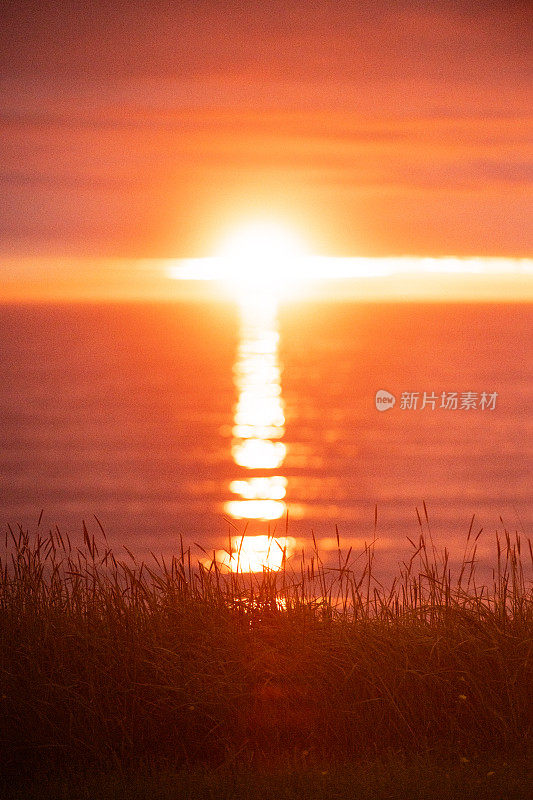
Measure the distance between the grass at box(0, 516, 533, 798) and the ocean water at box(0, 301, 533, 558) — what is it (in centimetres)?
302

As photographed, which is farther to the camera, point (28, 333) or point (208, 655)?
point (28, 333)

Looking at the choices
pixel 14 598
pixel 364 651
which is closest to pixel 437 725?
pixel 364 651

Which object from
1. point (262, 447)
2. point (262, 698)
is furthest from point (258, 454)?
point (262, 698)

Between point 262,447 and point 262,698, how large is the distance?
51.2 metres

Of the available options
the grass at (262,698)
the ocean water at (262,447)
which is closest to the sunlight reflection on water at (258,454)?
the ocean water at (262,447)

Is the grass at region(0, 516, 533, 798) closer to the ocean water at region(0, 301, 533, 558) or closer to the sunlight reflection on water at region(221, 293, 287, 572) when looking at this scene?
the sunlight reflection on water at region(221, 293, 287, 572)

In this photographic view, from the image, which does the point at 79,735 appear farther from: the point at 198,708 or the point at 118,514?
the point at 118,514

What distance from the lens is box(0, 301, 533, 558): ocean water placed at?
3189 cm

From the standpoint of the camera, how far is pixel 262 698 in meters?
5.14

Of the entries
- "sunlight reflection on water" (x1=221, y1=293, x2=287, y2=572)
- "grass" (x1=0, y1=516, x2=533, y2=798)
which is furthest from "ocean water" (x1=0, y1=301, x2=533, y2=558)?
"grass" (x1=0, y1=516, x2=533, y2=798)

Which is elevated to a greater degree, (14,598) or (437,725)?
(14,598)

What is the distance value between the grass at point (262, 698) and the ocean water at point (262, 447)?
3020 millimetres

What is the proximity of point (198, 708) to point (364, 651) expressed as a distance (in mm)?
1018

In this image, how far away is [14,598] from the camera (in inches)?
234
